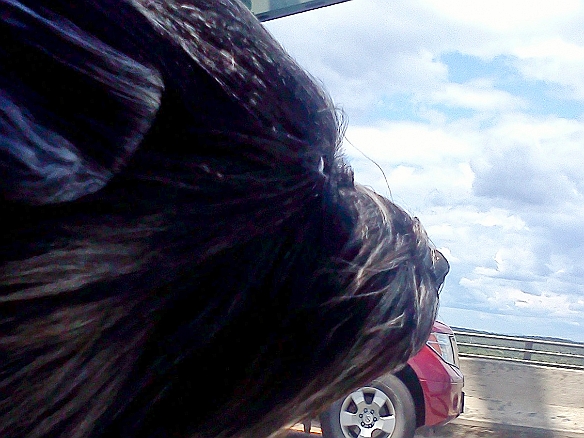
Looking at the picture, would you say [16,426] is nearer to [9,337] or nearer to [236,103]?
[9,337]

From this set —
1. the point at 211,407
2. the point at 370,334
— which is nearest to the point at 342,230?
the point at 370,334

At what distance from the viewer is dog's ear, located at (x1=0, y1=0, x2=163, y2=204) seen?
24.7 inches

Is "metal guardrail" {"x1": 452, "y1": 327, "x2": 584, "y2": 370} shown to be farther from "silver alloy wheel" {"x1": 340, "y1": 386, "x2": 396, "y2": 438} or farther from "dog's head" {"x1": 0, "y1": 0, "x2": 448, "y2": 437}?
"dog's head" {"x1": 0, "y1": 0, "x2": 448, "y2": 437}

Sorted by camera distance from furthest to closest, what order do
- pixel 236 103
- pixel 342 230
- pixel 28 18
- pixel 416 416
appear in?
pixel 416 416 < pixel 342 230 < pixel 236 103 < pixel 28 18

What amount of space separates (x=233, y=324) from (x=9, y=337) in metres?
0.23

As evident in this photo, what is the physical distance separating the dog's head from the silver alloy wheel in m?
4.88

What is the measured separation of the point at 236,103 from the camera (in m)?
0.77

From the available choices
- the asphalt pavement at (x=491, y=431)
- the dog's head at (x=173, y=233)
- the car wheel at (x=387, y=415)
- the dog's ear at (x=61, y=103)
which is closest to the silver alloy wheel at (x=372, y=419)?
the car wheel at (x=387, y=415)

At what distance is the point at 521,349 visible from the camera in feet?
33.9

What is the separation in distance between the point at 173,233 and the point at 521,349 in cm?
1014

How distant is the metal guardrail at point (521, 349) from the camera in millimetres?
8992

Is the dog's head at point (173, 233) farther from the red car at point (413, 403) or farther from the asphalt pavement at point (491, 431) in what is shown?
the asphalt pavement at point (491, 431)

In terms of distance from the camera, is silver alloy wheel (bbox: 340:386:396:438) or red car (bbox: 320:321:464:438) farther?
red car (bbox: 320:321:464:438)

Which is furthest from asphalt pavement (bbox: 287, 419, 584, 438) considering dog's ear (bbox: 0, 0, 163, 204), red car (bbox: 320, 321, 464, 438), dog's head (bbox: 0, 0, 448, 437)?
dog's ear (bbox: 0, 0, 163, 204)
